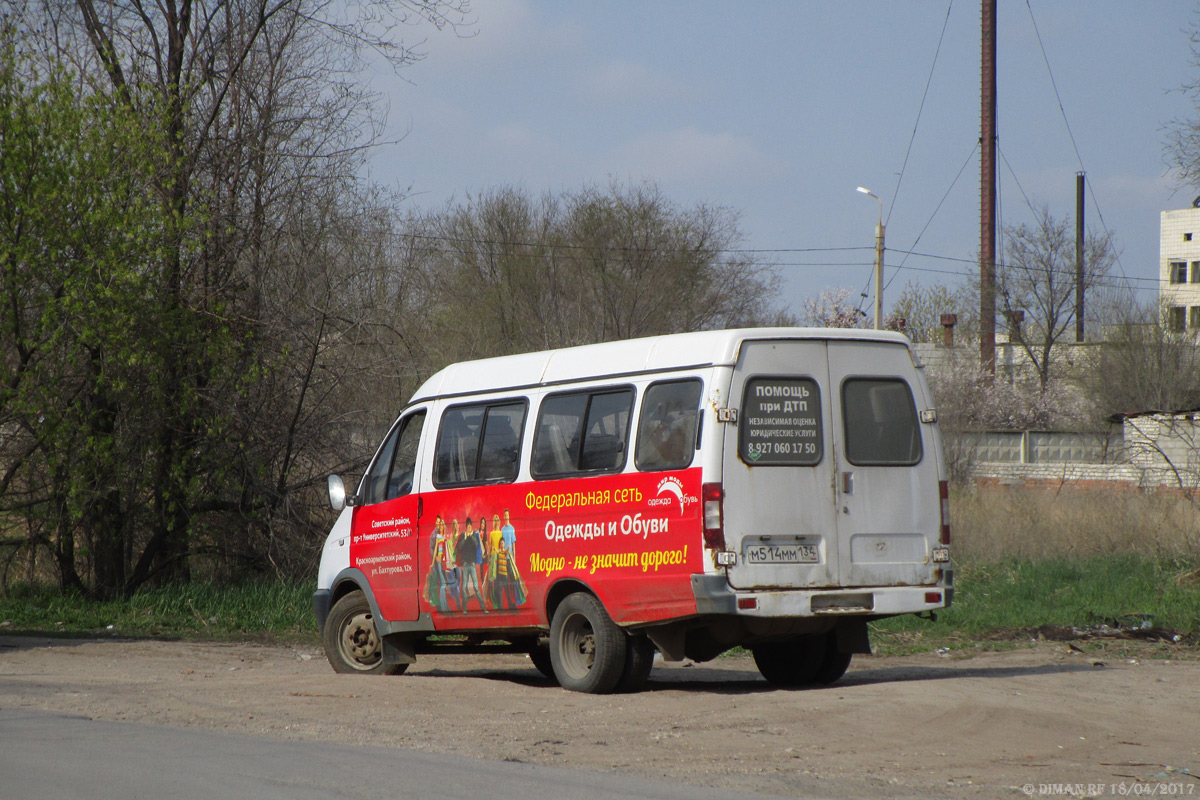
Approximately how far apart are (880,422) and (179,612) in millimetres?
9989

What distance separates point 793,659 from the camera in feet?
32.9

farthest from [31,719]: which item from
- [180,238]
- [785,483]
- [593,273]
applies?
[593,273]

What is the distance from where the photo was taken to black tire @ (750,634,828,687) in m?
9.82

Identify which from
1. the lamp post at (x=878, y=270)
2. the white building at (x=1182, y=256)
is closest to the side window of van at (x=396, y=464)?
the lamp post at (x=878, y=270)

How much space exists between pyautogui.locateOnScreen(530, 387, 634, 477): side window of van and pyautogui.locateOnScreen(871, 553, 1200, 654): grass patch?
5376 millimetres

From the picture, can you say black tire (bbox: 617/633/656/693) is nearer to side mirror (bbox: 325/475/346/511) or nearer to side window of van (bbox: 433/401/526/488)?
side window of van (bbox: 433/401/526/488)

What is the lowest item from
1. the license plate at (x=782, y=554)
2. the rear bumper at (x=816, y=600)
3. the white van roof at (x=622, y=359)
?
the rear bumper at (x=816, y=600)

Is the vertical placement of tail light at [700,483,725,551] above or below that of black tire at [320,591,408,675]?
above

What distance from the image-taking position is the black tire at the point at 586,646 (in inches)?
351

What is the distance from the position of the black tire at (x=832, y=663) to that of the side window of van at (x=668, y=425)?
2.16m

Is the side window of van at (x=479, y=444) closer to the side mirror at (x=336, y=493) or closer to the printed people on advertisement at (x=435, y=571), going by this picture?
the printed people on advertisement at (x=435, y=571)

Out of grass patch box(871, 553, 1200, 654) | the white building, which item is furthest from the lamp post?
the white building

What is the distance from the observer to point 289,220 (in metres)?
17.5

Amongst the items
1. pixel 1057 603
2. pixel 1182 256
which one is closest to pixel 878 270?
pixel 1057 603
